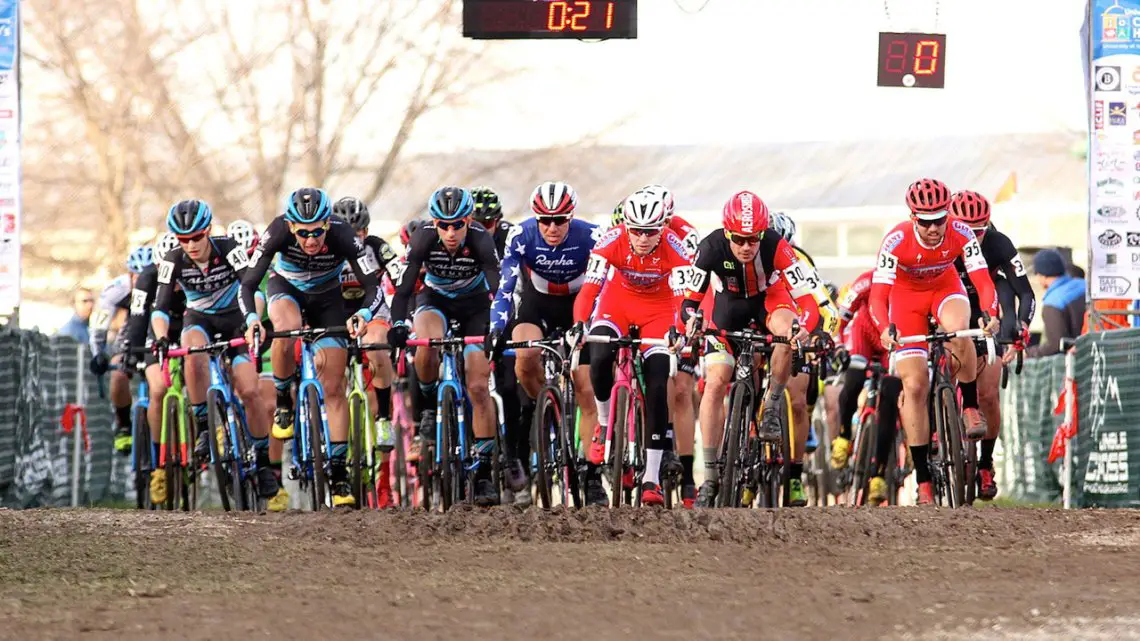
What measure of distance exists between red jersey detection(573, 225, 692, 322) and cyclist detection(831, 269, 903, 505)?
1647 millimetres

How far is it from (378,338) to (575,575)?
7.30 meters

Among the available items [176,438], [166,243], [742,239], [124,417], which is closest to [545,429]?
[742,239]

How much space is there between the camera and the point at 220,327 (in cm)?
1498

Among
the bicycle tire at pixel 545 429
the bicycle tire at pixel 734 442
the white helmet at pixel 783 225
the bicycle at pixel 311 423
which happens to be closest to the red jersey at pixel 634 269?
the bicycle tire at pixel 545 429

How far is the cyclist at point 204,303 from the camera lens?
14.4 meters

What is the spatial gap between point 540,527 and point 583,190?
132 feet

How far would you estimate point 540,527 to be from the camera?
1077cm

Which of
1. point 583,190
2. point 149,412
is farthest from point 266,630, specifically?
point 583,190

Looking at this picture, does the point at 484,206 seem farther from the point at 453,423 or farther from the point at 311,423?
the point at 311,423

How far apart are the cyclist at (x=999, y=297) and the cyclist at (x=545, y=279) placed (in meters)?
2.41

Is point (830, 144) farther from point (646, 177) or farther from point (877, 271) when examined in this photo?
point (877, 271)

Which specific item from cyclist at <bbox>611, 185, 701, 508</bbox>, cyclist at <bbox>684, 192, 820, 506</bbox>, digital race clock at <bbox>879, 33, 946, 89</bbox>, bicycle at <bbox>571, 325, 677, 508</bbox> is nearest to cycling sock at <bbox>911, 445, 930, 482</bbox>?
cyclist at <bbox>684, 192, 820, 506</bbox>

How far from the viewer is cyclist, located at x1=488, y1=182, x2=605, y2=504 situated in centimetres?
1334

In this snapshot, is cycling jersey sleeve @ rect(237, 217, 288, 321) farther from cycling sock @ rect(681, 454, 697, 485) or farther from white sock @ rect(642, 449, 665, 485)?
cycling sock @ rect(681, 454, 697, 485)
